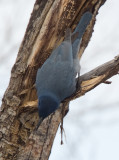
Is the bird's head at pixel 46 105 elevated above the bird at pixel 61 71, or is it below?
below

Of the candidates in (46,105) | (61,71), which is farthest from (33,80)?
(61,71)

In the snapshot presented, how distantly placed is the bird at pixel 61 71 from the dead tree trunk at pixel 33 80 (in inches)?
2.9

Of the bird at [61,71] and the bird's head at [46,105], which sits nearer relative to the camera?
the bird's head at [46,105]

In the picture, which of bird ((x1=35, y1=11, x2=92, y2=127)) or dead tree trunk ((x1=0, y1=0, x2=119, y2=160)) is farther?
bird ((x1=35, y1=11, x2=92, y2=127))

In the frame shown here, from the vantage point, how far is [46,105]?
335 cm

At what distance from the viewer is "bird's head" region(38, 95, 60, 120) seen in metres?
3.07

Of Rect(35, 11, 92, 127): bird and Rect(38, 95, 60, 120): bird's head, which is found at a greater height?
Rect(35, 11, 92, 127): bird

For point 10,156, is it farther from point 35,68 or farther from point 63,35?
point 63,35

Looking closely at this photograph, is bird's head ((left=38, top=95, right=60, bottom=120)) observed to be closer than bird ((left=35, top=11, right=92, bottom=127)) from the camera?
Yes

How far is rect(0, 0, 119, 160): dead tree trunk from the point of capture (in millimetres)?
2992

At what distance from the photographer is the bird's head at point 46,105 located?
3070mm

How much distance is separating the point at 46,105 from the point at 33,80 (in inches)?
12.0

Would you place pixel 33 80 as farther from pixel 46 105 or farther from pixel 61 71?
pixel 61 71

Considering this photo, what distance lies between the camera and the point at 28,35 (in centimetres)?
335
